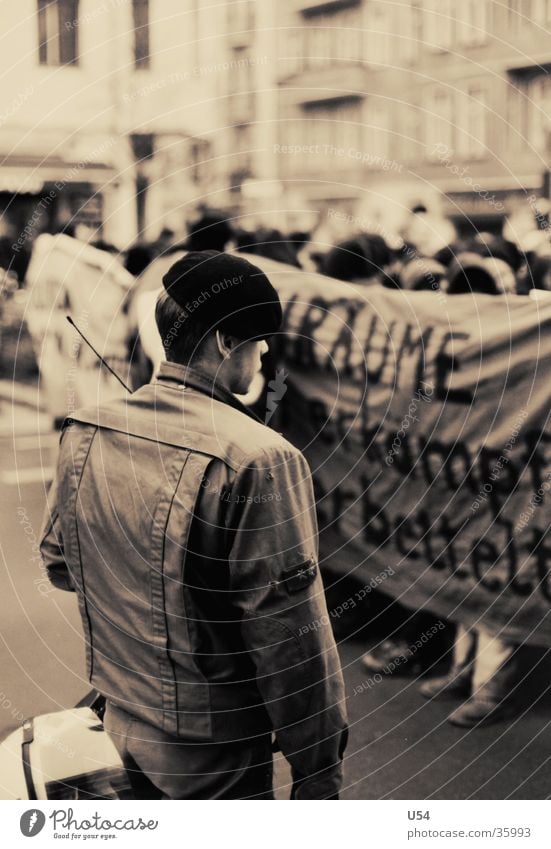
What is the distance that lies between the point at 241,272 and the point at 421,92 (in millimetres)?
670

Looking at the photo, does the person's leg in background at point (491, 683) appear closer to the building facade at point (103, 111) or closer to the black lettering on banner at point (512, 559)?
the black lettering on banner at point (512, 559)

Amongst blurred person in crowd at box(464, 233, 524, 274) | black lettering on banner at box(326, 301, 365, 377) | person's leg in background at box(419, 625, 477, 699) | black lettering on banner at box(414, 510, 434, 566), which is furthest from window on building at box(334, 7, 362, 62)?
person's leg in background at box(419, 625, 477, 699)

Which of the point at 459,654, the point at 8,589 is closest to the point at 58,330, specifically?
the point at 8,589

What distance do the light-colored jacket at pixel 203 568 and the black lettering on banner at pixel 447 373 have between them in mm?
557

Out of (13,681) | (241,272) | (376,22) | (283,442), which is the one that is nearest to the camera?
(283,442)

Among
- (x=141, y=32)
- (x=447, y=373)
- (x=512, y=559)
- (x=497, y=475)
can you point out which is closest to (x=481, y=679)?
(x=512, y=559)

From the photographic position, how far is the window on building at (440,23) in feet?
6.31

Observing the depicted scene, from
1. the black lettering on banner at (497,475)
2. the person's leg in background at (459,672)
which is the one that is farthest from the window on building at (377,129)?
the person's leg in background at (459,672)

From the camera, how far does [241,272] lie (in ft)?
5.14

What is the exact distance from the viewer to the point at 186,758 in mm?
1554

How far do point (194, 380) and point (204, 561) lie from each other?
0.90 feet

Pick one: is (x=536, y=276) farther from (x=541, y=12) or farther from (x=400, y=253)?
(x=541, y=12)

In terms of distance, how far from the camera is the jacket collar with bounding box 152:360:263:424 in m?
1.47

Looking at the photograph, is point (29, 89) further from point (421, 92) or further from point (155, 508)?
point (155, 508)
